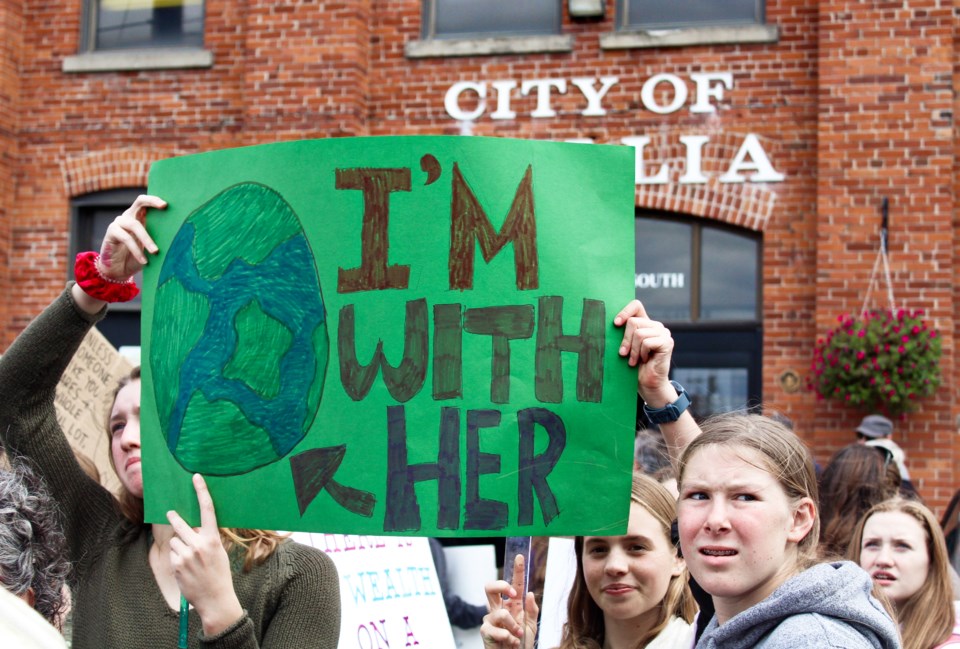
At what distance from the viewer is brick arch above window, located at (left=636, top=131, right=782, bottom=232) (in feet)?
28.5

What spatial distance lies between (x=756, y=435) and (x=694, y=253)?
681cm

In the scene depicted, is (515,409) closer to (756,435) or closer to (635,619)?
(756,435)

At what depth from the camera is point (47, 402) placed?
2.63m

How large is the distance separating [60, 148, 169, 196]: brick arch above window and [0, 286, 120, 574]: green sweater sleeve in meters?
7.34

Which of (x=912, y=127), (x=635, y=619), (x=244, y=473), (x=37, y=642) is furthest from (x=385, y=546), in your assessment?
(x=912, y=127)

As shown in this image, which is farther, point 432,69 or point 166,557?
point 432,69

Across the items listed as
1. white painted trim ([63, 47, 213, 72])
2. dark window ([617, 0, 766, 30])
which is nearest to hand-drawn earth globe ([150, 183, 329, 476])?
dark window ([617, 0, 766, 30])

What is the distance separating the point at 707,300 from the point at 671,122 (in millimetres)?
1311

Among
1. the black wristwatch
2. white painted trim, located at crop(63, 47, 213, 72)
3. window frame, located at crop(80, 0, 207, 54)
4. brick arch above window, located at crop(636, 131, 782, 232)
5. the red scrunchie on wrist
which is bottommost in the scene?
the black wristwatch

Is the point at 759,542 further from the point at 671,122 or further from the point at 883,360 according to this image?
the point at 671,122

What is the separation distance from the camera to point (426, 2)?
9.59 meters

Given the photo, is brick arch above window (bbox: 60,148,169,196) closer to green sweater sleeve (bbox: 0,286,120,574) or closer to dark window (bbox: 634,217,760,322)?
dark window (bbox: 634,217,760,322)

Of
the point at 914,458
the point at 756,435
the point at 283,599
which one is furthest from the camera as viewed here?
the point at 914,458

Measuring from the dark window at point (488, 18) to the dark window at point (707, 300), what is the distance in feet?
5.76
